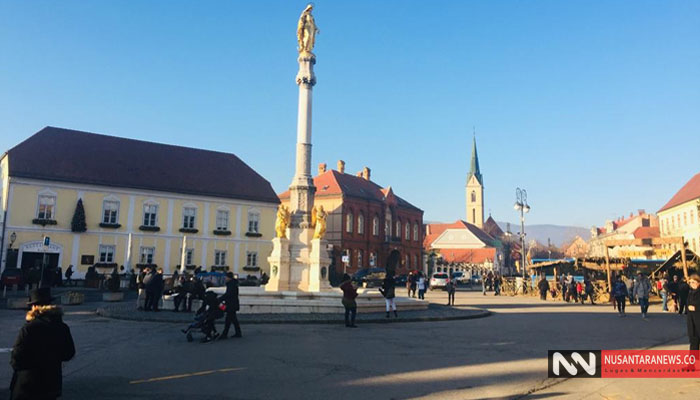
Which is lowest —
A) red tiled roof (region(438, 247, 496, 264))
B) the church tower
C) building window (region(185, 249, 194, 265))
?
building window (region(185, 249, 194, 265))

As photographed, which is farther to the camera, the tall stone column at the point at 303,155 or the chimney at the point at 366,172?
the chimney at the point at 366,172

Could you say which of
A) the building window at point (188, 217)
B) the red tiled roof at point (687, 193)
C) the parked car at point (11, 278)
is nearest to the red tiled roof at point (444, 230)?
the red tiled roof at point (687, 193)

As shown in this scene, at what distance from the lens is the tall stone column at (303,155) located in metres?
23.2

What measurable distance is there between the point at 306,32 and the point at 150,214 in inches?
1065

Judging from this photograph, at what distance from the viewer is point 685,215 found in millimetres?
66000

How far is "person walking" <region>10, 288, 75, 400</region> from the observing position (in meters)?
4.84

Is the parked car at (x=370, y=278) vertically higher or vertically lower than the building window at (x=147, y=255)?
lower

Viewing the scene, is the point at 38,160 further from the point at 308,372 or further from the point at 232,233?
the point at 308,372

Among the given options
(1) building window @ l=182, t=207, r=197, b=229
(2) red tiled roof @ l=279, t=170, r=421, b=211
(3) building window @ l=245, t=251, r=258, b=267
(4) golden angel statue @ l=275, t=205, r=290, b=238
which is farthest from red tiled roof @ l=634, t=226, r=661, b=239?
(4) golden angel statue @ l=275, t=205, r=290, b=238

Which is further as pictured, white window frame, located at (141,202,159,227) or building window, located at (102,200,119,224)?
white window frame, located at (141,202,159,227)

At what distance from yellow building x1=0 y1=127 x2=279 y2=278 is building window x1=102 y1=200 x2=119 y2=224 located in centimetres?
8

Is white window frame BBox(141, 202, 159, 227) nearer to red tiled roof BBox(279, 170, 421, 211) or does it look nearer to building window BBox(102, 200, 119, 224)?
building window BBox(102, 200, 119, 224)

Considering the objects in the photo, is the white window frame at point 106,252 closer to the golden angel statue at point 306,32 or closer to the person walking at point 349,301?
the golden angel statue at point 306,32

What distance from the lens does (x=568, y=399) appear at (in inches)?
275
